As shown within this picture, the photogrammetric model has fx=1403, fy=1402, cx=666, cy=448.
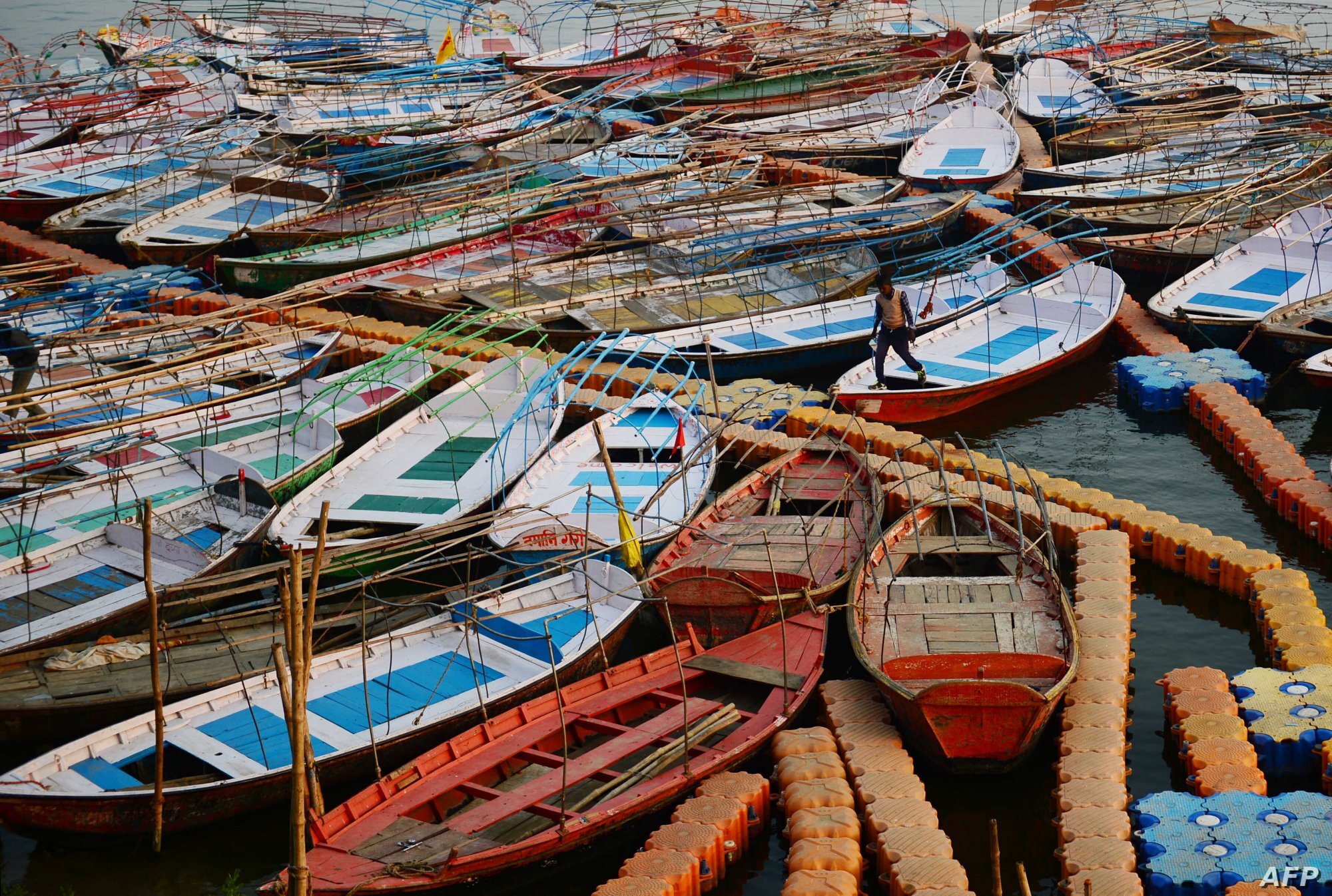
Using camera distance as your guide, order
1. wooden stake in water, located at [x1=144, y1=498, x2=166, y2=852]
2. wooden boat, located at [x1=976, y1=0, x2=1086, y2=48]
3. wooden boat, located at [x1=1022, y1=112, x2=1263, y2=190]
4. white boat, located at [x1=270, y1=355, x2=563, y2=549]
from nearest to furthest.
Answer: wooden stake in water, located at [x1=144, y1=498, x2=166, y2=852] → white boat, located at [x1=270, y1=355, x2=563, y2=549] → wooden boat, located at [x1=1022, y1=112, x2=1263, y2=190] → wooden boat, located at [x1=976, y1=0, x2=1086, y2=48]

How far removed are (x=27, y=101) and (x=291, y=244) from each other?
19455 millimetres

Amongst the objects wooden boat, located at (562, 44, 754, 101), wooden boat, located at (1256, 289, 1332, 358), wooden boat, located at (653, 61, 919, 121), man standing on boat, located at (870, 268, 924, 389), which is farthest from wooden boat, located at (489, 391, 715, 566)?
wooden boat, located at (562, 44, 754, 101)

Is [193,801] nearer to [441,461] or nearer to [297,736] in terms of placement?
[297,736]

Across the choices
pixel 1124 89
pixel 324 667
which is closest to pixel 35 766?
pixel 324 667

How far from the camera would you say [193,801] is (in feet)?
41.5

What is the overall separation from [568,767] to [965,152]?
990 inches

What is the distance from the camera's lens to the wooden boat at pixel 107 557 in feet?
50.3

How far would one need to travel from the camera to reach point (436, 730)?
1374 centimetres

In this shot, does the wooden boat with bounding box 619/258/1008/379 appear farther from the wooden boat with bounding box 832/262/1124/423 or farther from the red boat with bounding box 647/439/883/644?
the red boat with bounding box 647/439/883/644

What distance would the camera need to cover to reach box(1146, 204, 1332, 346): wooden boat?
2367cm

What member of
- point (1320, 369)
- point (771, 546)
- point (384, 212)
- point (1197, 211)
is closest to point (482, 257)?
point (384, 212)

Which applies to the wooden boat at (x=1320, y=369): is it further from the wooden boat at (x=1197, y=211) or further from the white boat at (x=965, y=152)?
the white boat at (x=965, y=152)

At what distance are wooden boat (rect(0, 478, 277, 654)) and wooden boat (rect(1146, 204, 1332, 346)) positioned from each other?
15.7 m

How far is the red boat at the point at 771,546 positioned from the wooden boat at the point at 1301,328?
8.02 meters
